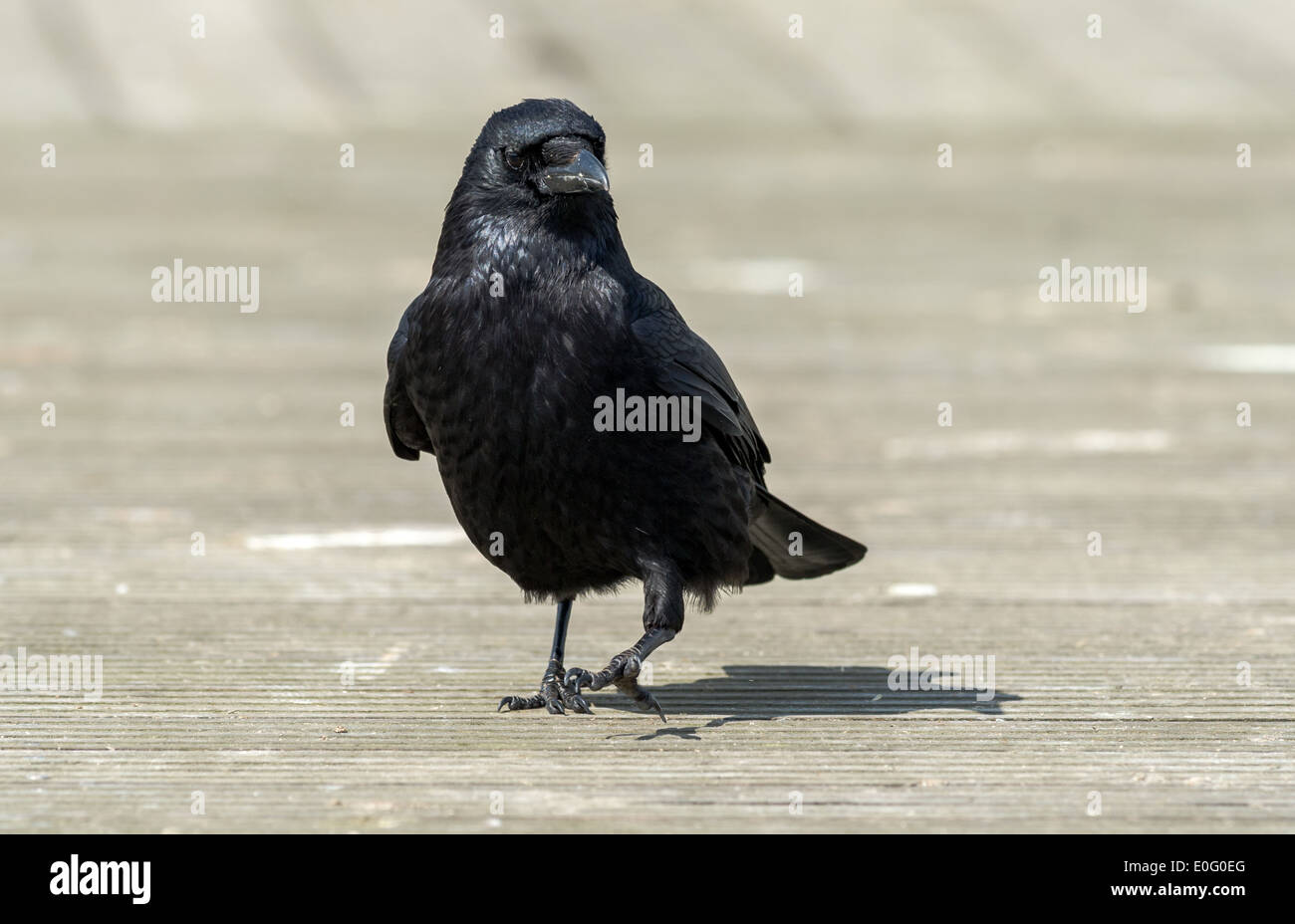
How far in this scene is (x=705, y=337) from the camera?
13.4 m

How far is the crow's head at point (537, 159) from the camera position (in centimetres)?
481

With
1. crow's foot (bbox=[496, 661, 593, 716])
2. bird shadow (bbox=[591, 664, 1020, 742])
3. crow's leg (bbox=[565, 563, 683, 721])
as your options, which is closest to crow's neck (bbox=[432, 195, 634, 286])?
crow's leg (bbox=[565, 563, 683, 721])

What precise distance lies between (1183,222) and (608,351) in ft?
49.7

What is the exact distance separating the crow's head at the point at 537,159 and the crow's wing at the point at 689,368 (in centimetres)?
34

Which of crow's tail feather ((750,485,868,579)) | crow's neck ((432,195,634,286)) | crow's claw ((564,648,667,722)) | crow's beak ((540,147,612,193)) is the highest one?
crow's beak ((540,147,612,193))

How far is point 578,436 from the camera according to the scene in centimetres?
481

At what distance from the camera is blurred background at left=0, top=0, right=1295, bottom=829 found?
18.5 ft

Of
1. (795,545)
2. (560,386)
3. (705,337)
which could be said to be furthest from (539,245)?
(705,337)

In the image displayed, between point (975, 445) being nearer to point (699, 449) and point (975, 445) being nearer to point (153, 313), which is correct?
point (699, 449)

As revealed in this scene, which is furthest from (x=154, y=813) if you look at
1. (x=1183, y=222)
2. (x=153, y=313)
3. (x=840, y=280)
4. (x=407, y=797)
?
(x=1183, y=222)

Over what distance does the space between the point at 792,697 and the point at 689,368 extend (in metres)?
1.00

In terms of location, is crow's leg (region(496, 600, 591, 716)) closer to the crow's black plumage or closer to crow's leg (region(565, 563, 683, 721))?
the crow's black plumage

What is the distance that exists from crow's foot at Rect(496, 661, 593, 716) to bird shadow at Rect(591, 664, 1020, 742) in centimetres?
15

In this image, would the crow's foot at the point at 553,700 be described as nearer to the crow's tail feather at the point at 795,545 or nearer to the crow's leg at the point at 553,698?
the crow's leg at the point at 553,698
